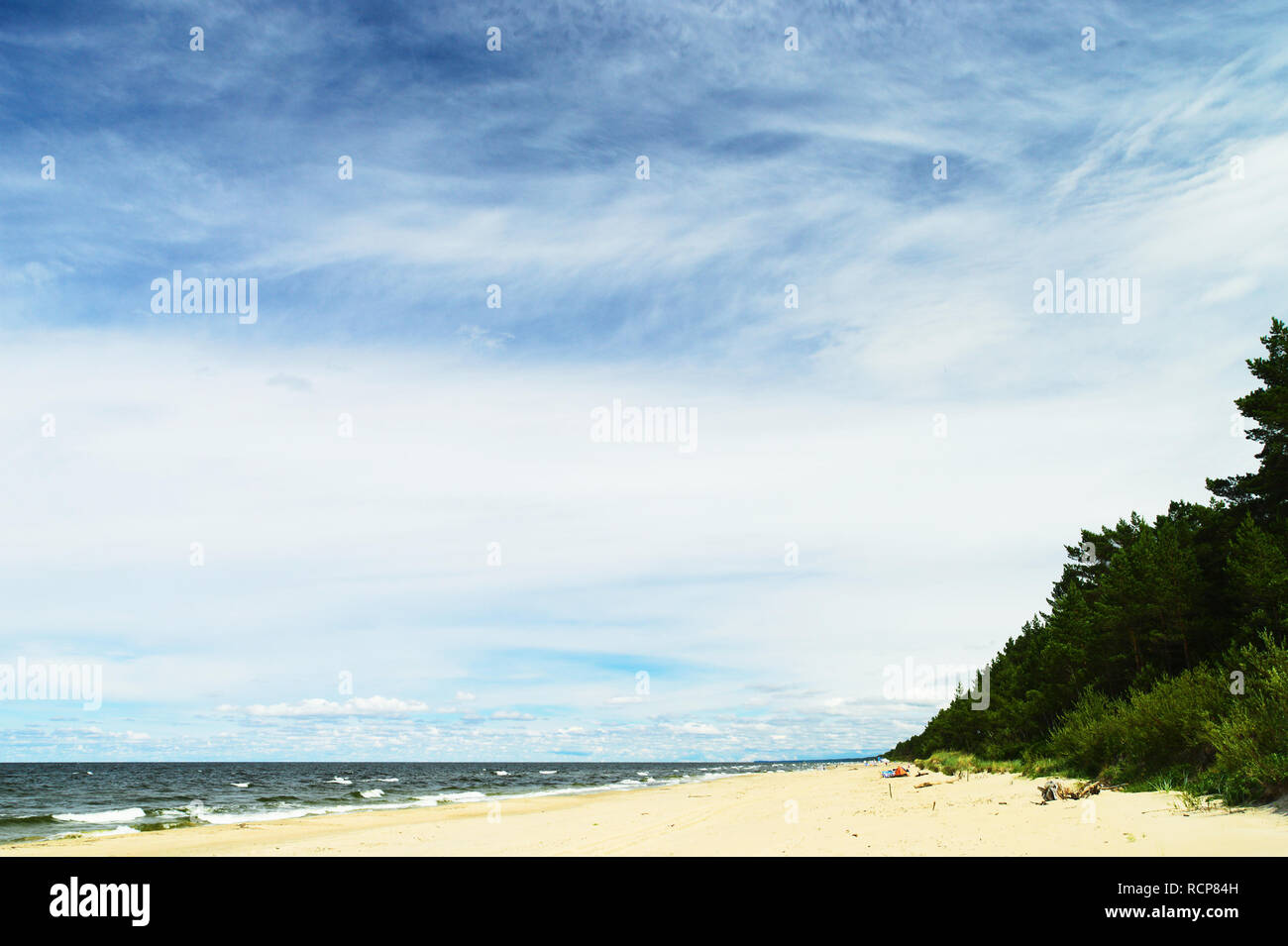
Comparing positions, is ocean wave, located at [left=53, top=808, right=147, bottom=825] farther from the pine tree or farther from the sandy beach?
the pine tree

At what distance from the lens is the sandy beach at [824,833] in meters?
13.2

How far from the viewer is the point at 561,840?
2059 centimetres

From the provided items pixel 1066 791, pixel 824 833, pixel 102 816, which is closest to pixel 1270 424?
pixel 1066 791

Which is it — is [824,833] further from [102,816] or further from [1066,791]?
[102,816]

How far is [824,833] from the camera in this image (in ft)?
60.2

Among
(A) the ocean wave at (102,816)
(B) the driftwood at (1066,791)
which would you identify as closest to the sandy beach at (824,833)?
(B) the driftwood at (1066,791)

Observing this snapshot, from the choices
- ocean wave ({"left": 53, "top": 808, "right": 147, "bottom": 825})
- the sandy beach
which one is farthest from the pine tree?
ocean wave ({"left": 53, "top": 808, "right": 147, "bottom": 825})

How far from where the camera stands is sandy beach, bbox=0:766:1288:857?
13.2 metres
